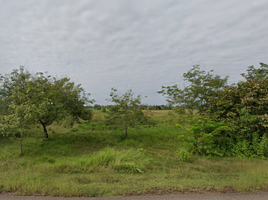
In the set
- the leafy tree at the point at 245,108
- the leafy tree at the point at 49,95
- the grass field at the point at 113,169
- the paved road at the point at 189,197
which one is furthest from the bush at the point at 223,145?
the leafy tree at the point at 49,95

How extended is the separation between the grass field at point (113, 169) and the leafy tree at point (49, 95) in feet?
5.69

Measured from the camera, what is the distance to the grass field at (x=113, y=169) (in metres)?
3.89

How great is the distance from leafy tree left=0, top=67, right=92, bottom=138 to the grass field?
174 cm

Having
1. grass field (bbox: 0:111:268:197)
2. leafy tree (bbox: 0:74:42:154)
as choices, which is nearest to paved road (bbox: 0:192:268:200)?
grass field (bbox: 0:111:268:197)

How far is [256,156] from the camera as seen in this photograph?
309 inches

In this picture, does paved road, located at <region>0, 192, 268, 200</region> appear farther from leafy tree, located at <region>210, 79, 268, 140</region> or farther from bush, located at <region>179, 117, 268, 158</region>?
leafy tree, located at <region>210, 79, 268, 140</region>

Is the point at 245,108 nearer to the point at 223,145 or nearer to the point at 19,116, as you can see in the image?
the point at 223,145

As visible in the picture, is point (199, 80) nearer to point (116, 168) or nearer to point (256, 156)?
point (256, 156)

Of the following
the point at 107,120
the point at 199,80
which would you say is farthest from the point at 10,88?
the point at 199,80

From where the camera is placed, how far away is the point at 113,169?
596 centimetres

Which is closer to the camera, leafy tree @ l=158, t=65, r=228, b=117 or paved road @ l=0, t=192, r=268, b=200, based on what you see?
paved road @ l=0, t=192, r=268, b=200

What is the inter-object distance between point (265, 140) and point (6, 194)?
37.6ft

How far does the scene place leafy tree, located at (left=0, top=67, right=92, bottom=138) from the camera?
9422 mm

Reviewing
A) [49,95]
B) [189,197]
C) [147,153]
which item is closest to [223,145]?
[147,153]
